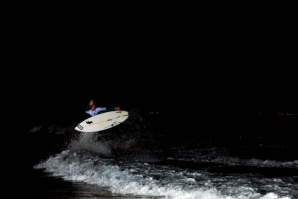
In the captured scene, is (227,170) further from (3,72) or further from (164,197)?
(3,72)

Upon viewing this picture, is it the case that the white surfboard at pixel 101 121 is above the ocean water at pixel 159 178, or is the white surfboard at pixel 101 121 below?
above

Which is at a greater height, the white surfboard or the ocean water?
the white surfboard

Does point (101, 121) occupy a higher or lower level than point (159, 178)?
higher

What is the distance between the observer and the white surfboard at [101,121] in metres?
15.5

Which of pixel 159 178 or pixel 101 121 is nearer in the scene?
pixel 159 178

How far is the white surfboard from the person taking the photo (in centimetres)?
1548

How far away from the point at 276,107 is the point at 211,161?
54.3m

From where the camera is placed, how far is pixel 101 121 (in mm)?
15633

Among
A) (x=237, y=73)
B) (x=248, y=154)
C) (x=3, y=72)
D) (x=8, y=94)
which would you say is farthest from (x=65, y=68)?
(x=248, y=154)

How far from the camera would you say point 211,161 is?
13.4 m

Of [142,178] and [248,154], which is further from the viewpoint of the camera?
[248,154]

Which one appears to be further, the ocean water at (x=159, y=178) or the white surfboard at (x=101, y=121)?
the white surfboard at (x=101, y=121)

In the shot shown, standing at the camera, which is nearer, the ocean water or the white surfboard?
the ocean water

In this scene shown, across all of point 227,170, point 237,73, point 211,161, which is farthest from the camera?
point 237,73
